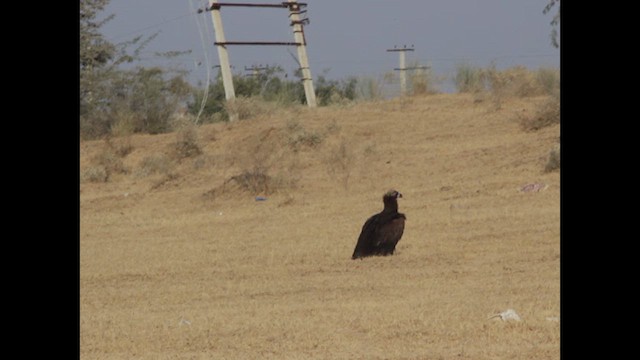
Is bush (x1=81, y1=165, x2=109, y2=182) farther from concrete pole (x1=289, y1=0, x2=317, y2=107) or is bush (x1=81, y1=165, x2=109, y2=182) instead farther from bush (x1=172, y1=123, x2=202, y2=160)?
concrete pole (x1=289, y1=0, x2=317, y2=107)

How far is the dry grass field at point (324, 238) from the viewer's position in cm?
765

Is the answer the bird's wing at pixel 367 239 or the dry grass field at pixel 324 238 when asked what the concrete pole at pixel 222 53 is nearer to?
the dry grass field at pixel 324 238

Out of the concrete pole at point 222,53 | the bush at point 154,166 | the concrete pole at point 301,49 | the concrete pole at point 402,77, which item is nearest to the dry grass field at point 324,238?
the bush at point 154,166

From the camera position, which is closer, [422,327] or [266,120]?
[422,327]

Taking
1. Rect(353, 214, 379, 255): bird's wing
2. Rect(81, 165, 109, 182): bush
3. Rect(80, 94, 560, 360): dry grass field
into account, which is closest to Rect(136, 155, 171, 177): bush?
Rect(80, 94, 560, 360): dry grass field

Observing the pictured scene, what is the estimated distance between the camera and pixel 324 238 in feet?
46.0

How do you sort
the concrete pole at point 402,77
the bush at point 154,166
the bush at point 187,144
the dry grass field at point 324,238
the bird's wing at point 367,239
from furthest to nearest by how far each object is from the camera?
the concrete pole at point 402,77, the bush at point 187,144, the bush at point 154,166, the bird's wing at point 367,239, the dry grass field at point 324,238

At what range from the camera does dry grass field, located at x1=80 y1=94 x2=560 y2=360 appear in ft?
25.1
